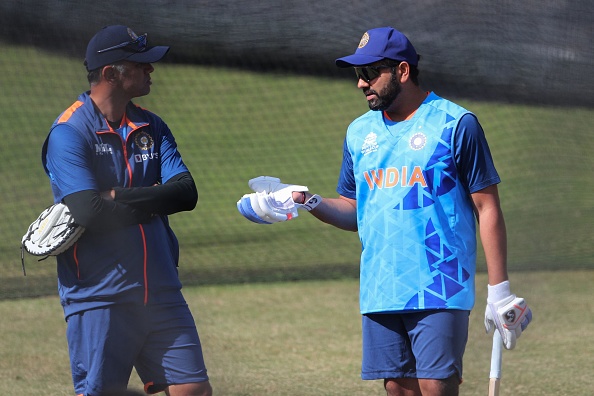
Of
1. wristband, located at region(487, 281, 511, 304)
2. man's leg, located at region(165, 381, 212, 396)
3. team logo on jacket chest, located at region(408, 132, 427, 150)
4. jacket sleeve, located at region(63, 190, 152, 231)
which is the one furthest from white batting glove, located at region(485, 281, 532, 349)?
jacket sleeve, located at region(63, 190, 152, 231)

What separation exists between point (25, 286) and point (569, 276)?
411cm

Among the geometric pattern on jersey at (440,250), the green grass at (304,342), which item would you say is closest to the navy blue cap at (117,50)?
the geometric pattern on jersey at (440,250)

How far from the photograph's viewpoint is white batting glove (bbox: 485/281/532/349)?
141 inches

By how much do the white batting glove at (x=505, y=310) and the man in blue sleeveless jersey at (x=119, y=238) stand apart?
1.08 m

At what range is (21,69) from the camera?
20.2ft

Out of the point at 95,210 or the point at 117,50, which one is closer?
the point at 95,210

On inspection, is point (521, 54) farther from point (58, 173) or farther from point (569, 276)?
point (58, 173)

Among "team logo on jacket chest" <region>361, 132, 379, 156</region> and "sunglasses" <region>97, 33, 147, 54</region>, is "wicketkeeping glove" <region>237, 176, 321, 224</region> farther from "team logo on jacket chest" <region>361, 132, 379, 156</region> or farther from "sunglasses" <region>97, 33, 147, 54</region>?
"sunglasses" <region>97, 33, 147, 54</region>

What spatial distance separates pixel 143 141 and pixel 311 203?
66 cm

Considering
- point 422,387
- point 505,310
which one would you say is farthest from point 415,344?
point 505,310

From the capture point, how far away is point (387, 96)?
12.1ft

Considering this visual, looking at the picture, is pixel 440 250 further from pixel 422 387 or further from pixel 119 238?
pixel 119 238

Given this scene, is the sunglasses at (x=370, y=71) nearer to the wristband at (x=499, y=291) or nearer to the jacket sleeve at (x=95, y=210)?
the wristband at (x=499, y=291)

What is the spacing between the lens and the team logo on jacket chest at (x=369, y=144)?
147 inches
